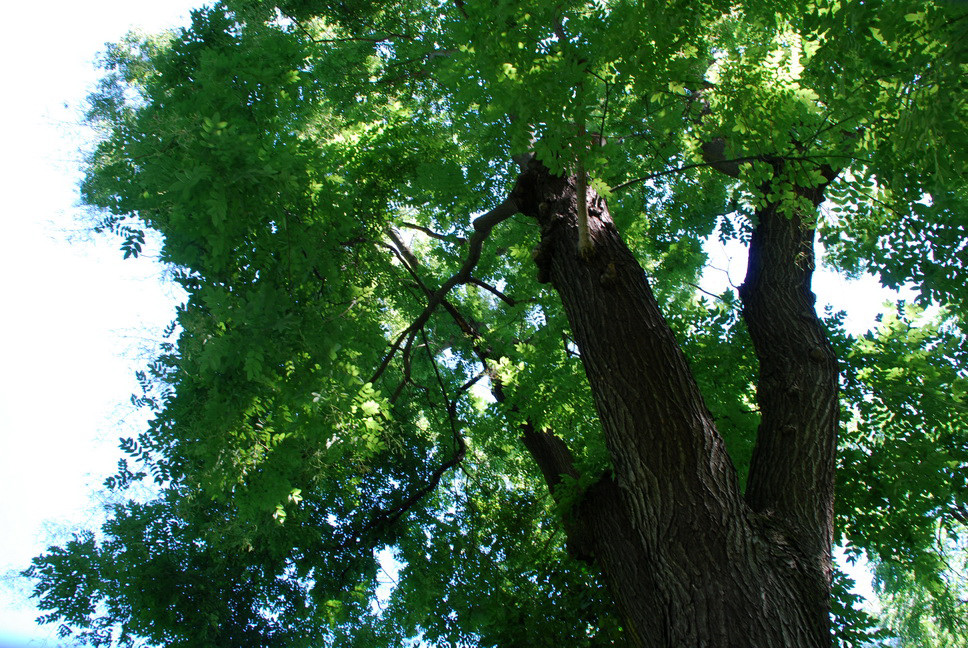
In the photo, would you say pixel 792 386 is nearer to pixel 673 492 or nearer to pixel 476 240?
pixel 673 492

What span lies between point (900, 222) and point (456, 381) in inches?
230

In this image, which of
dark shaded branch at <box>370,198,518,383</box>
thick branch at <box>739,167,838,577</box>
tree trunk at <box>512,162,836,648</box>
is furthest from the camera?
Answer: dark shaded branch at <box>370,198,518,383</box>

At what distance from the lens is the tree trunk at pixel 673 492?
3.22 m

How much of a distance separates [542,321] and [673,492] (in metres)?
4.39

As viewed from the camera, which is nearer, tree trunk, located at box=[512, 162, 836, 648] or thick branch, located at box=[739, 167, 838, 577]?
tree trunk, located at box=[512, 162, 836, 648]

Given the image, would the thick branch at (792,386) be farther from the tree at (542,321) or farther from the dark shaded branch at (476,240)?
the dark shaded branch at (476,240)

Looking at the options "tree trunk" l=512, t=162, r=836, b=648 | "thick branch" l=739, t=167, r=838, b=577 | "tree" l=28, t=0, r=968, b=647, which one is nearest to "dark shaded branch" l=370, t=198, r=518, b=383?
"tree" l=28, t=0, r=968, b=647

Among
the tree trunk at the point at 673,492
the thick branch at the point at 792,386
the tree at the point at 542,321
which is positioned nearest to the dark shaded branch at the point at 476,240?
the tree at the point at 542,321

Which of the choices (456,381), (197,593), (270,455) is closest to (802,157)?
(270,455)

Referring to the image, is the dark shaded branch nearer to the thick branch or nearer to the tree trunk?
the tree trunk

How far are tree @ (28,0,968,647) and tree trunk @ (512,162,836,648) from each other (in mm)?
21

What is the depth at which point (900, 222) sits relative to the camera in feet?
15.5

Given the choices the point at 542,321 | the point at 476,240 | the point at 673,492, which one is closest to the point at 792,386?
the point at 673,492

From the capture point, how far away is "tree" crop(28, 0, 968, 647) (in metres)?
3.33
